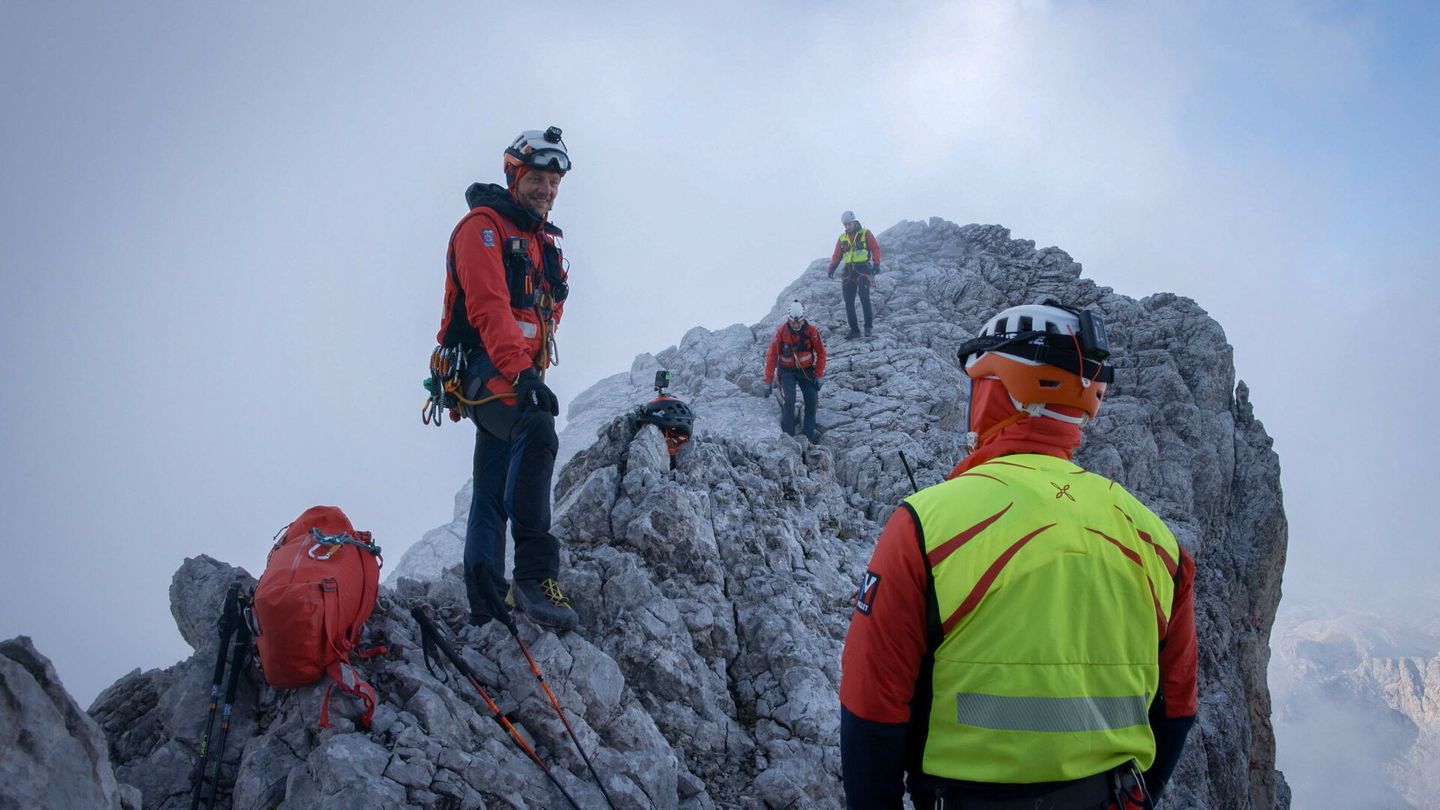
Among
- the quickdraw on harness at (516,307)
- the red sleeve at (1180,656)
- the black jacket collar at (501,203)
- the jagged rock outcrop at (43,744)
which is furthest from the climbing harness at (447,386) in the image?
the red sleeve at (1180,656)

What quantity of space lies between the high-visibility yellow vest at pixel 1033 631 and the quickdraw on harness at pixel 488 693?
360 cm

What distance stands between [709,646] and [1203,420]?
17991 mm

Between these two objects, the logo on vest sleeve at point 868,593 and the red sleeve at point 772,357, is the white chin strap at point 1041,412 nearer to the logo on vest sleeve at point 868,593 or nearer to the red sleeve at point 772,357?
the logo on vest sleeve at point 868,593

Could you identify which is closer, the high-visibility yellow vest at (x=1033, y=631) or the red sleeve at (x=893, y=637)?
the high-visibility yellow vest at (x=1033, y=631)

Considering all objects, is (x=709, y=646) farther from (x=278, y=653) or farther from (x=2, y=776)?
(x=2, y=776)

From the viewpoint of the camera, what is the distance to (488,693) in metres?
6.17

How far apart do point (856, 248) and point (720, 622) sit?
18012mm

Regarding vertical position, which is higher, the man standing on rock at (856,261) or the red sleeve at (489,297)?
the man standing on rock at (856,261)

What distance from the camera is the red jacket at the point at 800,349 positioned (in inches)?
734

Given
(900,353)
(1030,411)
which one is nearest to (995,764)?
(1030,411)

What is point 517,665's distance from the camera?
6.41 m

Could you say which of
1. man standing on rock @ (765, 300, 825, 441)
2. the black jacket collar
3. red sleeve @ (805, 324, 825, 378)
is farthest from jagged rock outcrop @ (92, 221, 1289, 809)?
the black jacket collar

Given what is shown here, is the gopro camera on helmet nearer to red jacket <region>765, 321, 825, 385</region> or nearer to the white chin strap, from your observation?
the white chin strap

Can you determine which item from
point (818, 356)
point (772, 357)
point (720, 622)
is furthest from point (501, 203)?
point (772, 357)
